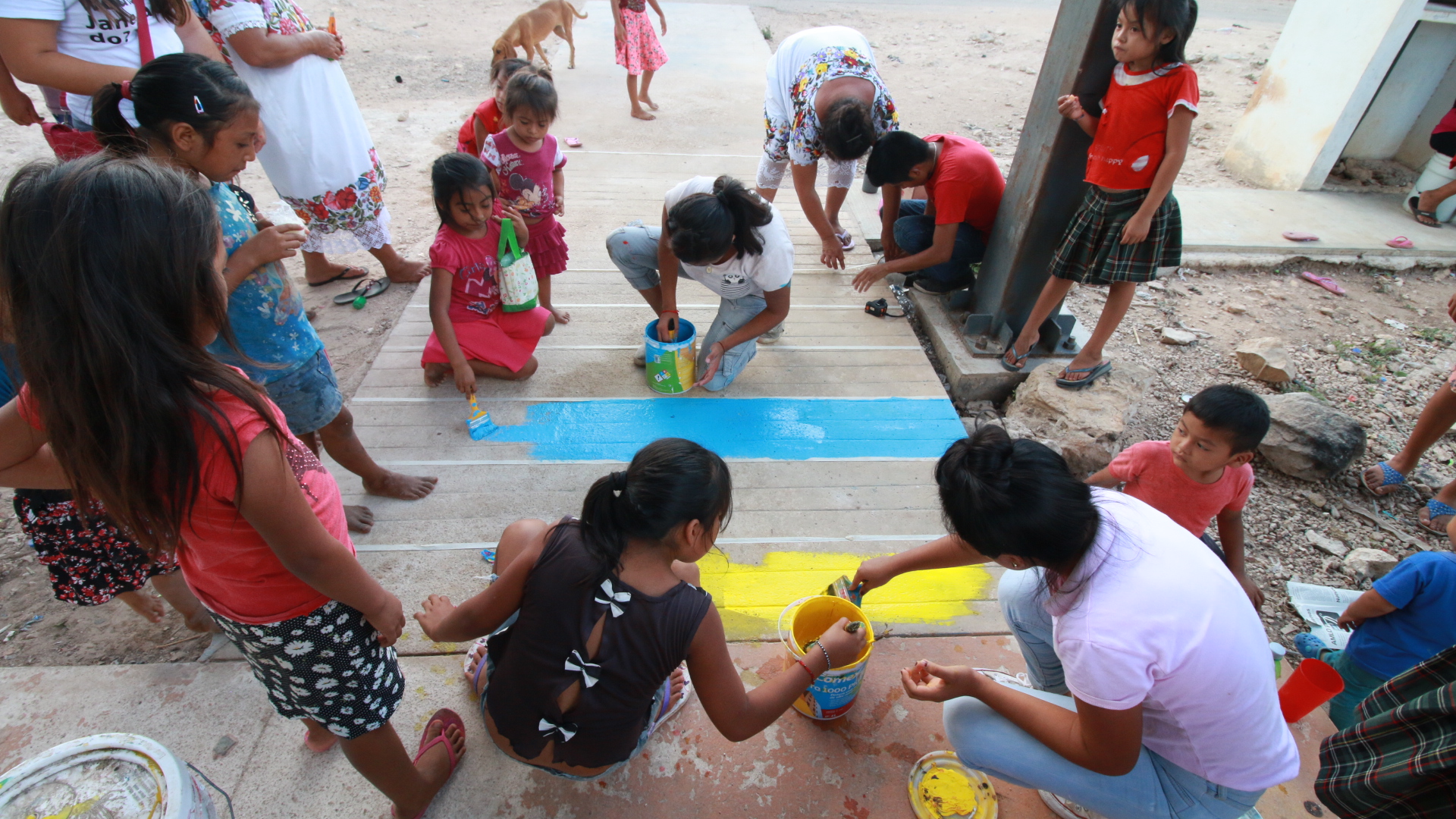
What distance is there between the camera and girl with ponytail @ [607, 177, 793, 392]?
2520 mm

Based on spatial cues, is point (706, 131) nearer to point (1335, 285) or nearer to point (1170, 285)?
point (1170, 285)

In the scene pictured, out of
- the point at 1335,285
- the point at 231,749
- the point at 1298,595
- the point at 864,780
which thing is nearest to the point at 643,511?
the point at 864,780

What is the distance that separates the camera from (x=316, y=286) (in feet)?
12.7

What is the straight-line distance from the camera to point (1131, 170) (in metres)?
2.56

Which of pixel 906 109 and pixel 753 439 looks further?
pixel 906 109

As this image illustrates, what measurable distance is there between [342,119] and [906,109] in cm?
632

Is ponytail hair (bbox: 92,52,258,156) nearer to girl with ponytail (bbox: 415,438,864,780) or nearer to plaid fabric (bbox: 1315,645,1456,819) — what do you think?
girl with ponytail (bbox: 415,438,864,780)

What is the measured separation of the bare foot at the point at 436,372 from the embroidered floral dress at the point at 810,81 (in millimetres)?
2074

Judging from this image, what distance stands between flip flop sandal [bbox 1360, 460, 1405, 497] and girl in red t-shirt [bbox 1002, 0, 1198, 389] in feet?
3.68

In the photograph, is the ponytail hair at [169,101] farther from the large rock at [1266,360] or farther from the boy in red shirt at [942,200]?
the large rock at [1266,360]


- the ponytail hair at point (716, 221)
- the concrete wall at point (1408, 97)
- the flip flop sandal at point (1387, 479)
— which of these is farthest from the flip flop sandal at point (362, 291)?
the concrete wall at point (1408, 97)

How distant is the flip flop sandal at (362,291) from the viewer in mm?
3719

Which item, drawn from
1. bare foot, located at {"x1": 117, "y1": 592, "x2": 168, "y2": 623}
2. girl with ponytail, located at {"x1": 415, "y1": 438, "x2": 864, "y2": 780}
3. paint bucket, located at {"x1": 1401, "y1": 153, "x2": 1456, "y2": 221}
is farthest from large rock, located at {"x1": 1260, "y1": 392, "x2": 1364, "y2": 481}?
bare foot, located at {"x1": 117, "y1": 592, "x2": 168, "y2": 623}

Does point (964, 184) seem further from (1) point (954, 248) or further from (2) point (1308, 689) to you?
(2) point (1308, 689)
